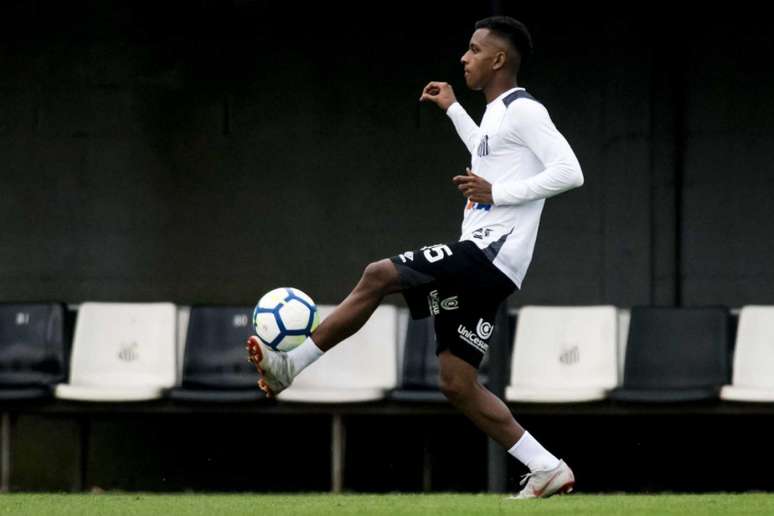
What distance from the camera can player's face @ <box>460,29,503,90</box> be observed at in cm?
723

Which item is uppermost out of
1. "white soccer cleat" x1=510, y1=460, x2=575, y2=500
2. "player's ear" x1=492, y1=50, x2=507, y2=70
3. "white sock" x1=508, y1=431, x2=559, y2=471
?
"player's ear" x1=492, y1=50, x2=507, y2=70

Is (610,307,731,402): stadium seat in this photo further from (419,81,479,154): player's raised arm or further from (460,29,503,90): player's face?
(460,29,503,90): player's face

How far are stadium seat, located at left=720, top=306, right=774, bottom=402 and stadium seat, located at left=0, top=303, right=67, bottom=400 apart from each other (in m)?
4.08

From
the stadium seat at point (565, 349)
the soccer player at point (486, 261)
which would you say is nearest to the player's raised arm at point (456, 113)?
the soccer player at point (486, 261)

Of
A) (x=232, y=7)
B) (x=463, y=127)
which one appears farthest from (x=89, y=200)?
(x=463, y=127)

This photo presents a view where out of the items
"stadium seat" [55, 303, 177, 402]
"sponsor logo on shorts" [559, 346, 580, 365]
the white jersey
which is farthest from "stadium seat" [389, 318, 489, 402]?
the white jersey

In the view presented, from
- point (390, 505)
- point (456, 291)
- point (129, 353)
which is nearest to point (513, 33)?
point (456, 291)

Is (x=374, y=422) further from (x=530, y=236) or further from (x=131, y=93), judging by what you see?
(x=530, y=236)

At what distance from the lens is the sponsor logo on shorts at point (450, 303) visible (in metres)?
7.02

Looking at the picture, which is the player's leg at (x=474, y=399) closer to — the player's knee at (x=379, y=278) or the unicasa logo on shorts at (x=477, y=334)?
the unicasa logo on shorts at (x=477, y=334)

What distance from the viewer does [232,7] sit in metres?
11.8

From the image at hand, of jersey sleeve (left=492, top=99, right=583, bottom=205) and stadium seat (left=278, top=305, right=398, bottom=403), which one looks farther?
stadium seat (left=278, top=305, right=398, bottom=403)

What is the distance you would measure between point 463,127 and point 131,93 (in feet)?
15.8

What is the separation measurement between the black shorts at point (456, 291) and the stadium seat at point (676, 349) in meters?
3.56
